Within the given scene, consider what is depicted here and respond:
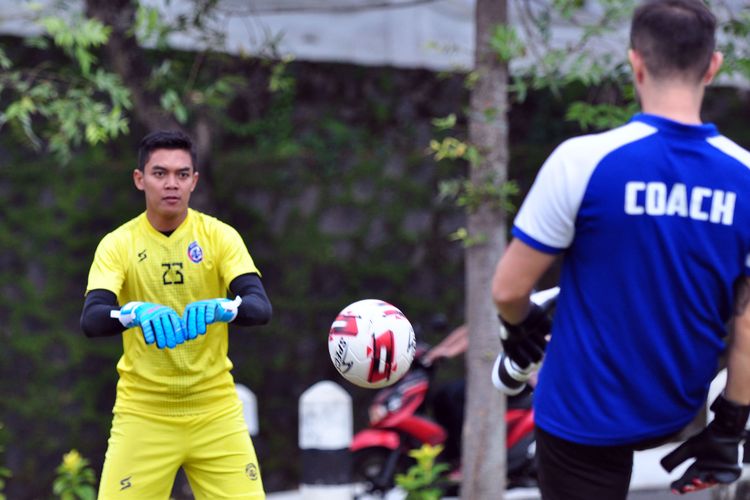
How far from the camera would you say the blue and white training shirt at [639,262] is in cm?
300

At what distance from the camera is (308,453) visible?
6.37m

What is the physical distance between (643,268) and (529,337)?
511 mm

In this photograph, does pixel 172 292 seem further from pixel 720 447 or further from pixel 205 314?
pixel 720 447

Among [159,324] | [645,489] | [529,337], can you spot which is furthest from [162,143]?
[645,489]

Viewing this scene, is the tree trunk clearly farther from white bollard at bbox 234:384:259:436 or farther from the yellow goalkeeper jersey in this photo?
the yellow goalkeeper jersey

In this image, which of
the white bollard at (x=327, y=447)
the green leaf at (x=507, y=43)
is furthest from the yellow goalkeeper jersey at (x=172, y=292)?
the green leaf at (x=507, y=43)

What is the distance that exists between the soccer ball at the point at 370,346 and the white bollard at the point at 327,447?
1642 mm

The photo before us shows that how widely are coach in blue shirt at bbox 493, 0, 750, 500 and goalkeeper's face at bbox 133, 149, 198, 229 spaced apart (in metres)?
1.99

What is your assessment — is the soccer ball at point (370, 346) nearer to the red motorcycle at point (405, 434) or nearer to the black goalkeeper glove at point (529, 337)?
the black goalkeeper glove at point (529, 337)

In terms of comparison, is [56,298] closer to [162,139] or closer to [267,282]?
[267,282]

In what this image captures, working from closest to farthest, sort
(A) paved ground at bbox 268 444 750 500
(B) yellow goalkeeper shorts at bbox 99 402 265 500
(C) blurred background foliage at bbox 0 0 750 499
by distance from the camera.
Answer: (B) yellow goalkeeper shorts at bbox 99 402 265 500, (C) blurred background foliage at bbox 0 0 750 499, (A) paved ground at bbox 268 444 750 500

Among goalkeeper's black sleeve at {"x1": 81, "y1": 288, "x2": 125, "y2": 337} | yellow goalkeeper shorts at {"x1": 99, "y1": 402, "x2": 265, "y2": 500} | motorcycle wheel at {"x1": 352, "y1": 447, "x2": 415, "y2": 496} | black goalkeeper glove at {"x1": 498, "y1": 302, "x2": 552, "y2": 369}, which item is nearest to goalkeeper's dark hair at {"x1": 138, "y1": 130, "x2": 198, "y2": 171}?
goalkeeper's black sleeve at {"x1": 81, "y1": 288, "x2": 125, "y2": 337}

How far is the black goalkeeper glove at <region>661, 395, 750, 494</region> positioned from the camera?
321 centimetres

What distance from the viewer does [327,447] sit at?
631cm
